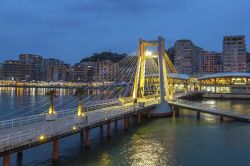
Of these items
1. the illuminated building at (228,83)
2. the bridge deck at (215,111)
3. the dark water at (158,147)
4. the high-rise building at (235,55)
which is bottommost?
the dark water at (158,147)

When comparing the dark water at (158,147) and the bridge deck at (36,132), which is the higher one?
the bridge deck at (36,132)

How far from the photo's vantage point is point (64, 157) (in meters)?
26.9

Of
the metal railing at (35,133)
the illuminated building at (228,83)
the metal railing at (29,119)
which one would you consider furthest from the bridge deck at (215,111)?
the illuminated building at (228,83)

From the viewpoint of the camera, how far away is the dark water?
26516mm

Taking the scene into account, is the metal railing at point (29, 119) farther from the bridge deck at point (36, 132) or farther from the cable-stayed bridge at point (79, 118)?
the bridge deck at point (36, 132)

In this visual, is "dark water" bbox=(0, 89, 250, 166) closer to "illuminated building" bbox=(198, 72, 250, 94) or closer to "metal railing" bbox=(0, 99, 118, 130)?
"metal railing" bbox=(0, 99, 118, 130)

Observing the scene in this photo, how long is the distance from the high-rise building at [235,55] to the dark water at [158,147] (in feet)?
511

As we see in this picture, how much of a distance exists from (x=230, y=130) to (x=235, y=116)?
6148 mm

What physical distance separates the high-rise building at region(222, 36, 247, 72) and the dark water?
6127 inches

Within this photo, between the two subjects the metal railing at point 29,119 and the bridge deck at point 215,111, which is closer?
the metal railing at point 29,119

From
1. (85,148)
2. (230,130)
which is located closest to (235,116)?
(230,130)

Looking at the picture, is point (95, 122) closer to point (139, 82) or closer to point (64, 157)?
point (64, 157)

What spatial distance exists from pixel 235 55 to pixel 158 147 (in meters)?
175

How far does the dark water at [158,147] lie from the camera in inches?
1044
